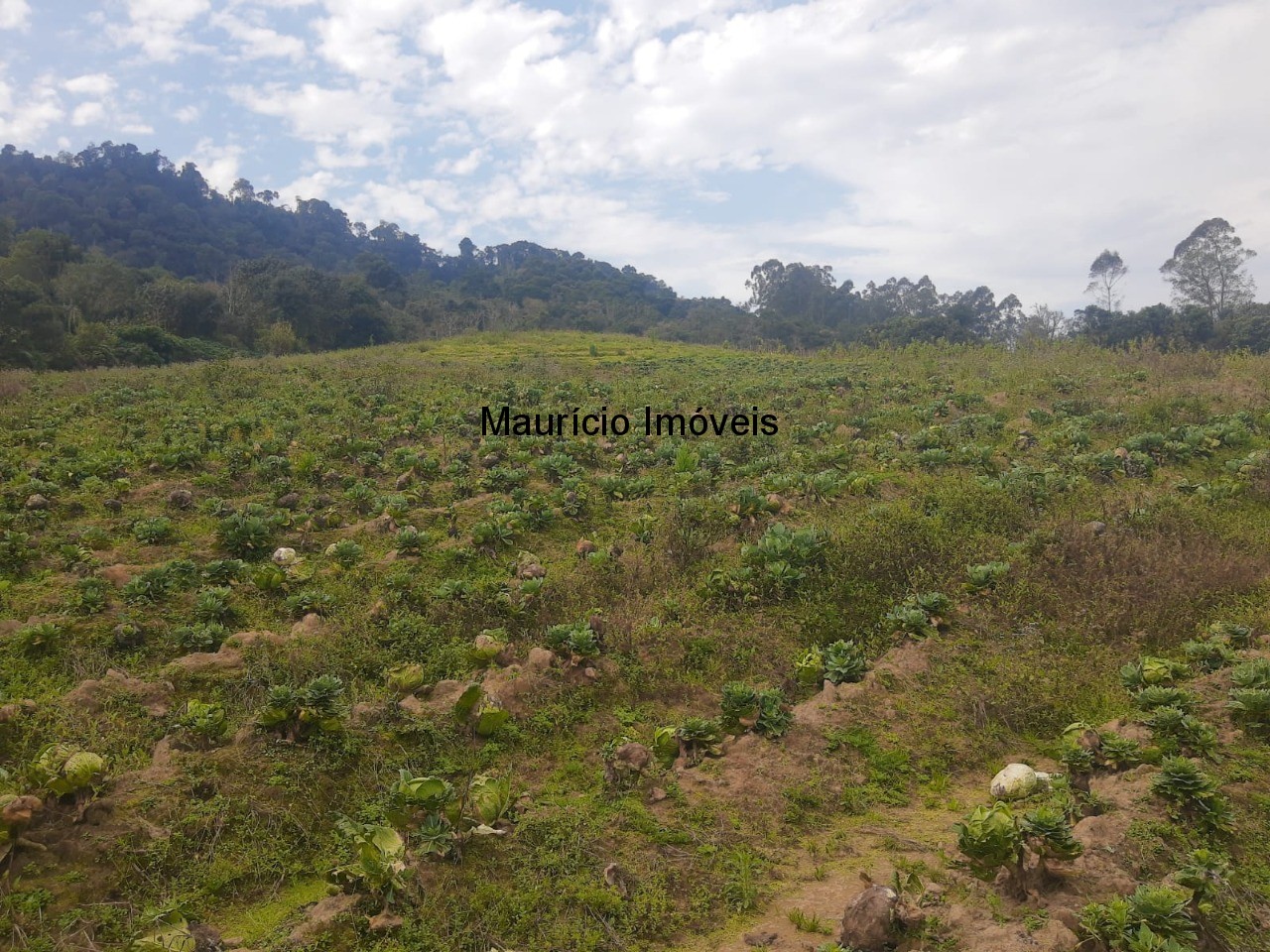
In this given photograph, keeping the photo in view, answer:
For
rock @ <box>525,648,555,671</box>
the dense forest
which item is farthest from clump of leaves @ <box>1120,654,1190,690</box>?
the dense forest

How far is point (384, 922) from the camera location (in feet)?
12.2

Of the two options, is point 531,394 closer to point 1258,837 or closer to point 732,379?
point 732,379

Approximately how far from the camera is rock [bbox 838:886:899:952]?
11.1 ft

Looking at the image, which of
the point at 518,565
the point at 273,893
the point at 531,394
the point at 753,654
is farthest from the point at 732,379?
the point at 273,893

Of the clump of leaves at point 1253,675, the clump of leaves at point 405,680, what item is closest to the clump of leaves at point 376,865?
the clump of leaves at point 405,680

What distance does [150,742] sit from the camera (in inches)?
199

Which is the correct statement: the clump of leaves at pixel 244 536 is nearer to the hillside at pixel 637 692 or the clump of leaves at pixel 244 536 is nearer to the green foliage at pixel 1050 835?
the hillside at pixel 637 692

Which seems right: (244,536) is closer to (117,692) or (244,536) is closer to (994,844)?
(117,692)

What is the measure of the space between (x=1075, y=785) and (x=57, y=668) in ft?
25.6

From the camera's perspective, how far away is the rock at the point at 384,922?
3.70 meters

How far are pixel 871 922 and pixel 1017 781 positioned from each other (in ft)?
5.85

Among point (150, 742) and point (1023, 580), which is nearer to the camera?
point (150, 742)

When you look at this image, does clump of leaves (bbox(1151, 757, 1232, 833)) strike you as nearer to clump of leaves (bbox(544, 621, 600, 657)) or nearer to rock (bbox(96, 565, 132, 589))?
clump of leaves (bbox(544, 621, 600, 657))

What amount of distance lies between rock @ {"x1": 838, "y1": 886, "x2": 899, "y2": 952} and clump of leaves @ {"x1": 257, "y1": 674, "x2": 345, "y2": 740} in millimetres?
3566
